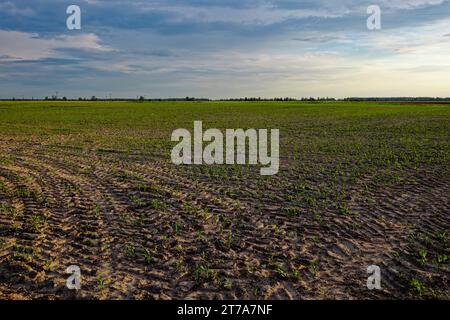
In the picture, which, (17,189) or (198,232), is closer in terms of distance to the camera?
(198,232)

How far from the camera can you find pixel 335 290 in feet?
19.6

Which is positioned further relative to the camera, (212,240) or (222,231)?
(222,231)

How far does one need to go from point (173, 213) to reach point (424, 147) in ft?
57.6

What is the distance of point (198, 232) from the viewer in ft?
27.0
